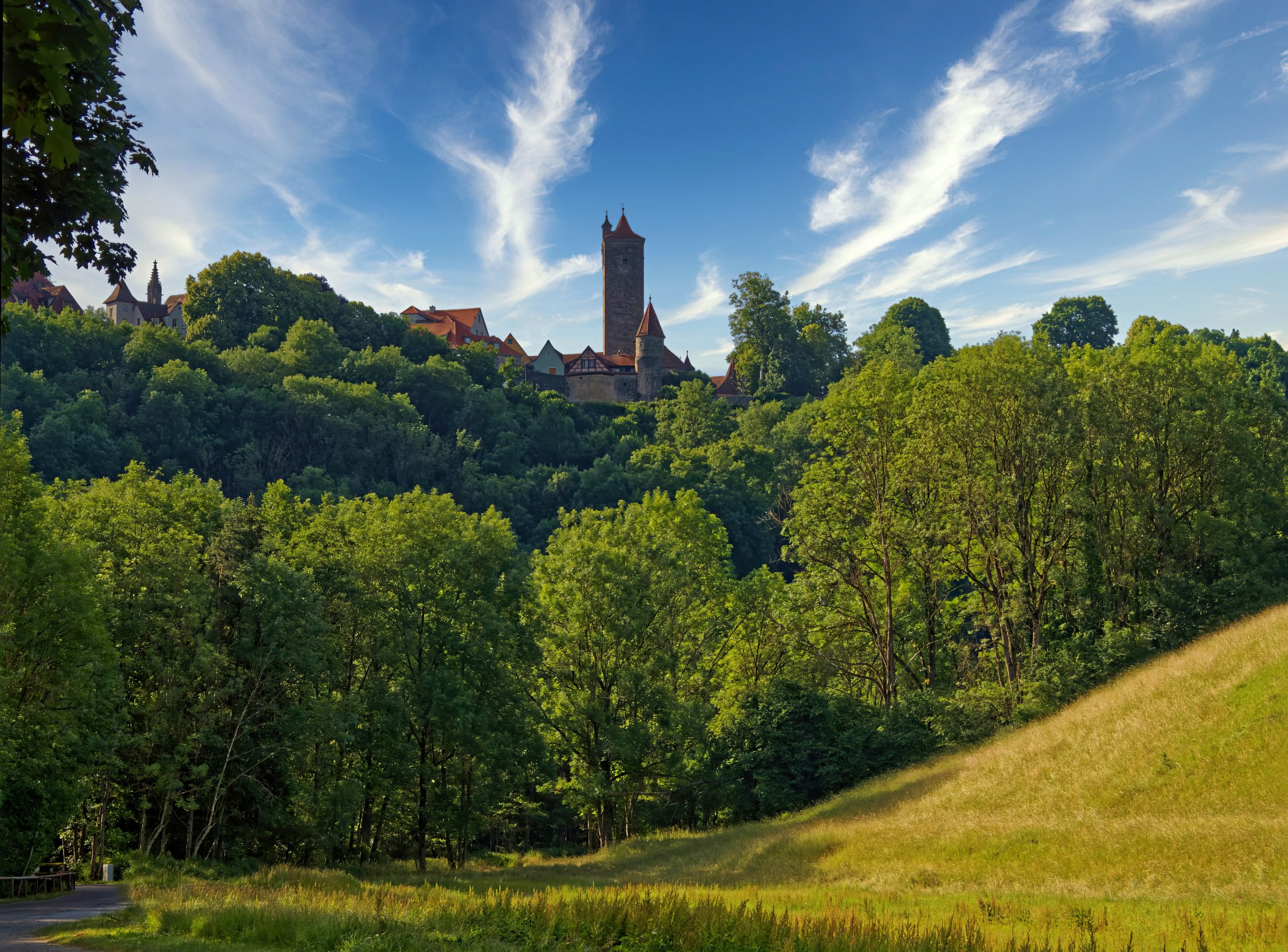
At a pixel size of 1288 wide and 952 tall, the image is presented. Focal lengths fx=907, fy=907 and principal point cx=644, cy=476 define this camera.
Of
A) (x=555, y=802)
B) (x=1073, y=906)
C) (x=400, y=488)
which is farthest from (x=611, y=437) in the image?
(x=1073, y=906)

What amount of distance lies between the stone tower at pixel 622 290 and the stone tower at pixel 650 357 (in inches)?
399

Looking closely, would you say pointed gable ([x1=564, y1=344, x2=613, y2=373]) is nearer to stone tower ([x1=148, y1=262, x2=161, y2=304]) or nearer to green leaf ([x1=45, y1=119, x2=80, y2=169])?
stone tower ([x1=148, y1=262, x2=161, y2=304])

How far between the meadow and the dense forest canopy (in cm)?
338

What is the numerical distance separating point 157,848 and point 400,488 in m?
62.7

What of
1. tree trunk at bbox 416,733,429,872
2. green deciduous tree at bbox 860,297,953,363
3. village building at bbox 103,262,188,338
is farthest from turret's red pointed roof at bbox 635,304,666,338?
tree trunk at bbox 416,733,429,872

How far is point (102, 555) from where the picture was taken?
89.0 ft

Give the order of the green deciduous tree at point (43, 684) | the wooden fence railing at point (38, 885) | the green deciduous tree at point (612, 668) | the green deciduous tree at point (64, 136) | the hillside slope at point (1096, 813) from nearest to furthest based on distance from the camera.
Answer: the green deciduous tree at point (64, 136) → the hillside slope at point (1096, 813) → the wooden fence railing at point (38, 885) → the green deciduous tree at point (43, 684) → the green deciduous tree at point (612, 668)

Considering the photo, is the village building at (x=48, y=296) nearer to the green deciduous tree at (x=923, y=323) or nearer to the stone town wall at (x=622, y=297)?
the stone town wall at (x=622, y=297)

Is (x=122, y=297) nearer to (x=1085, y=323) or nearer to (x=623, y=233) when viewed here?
(x=623, y=233)

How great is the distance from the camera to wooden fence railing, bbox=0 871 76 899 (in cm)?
1967

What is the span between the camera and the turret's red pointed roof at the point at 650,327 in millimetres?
128375

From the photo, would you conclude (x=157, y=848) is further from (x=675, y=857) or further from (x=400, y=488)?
(x=400, y=488)

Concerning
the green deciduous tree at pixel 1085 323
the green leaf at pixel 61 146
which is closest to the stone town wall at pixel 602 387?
the green deciduous tree at pixel 1085 323

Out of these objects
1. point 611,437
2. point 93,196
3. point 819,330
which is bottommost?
point 93,196
